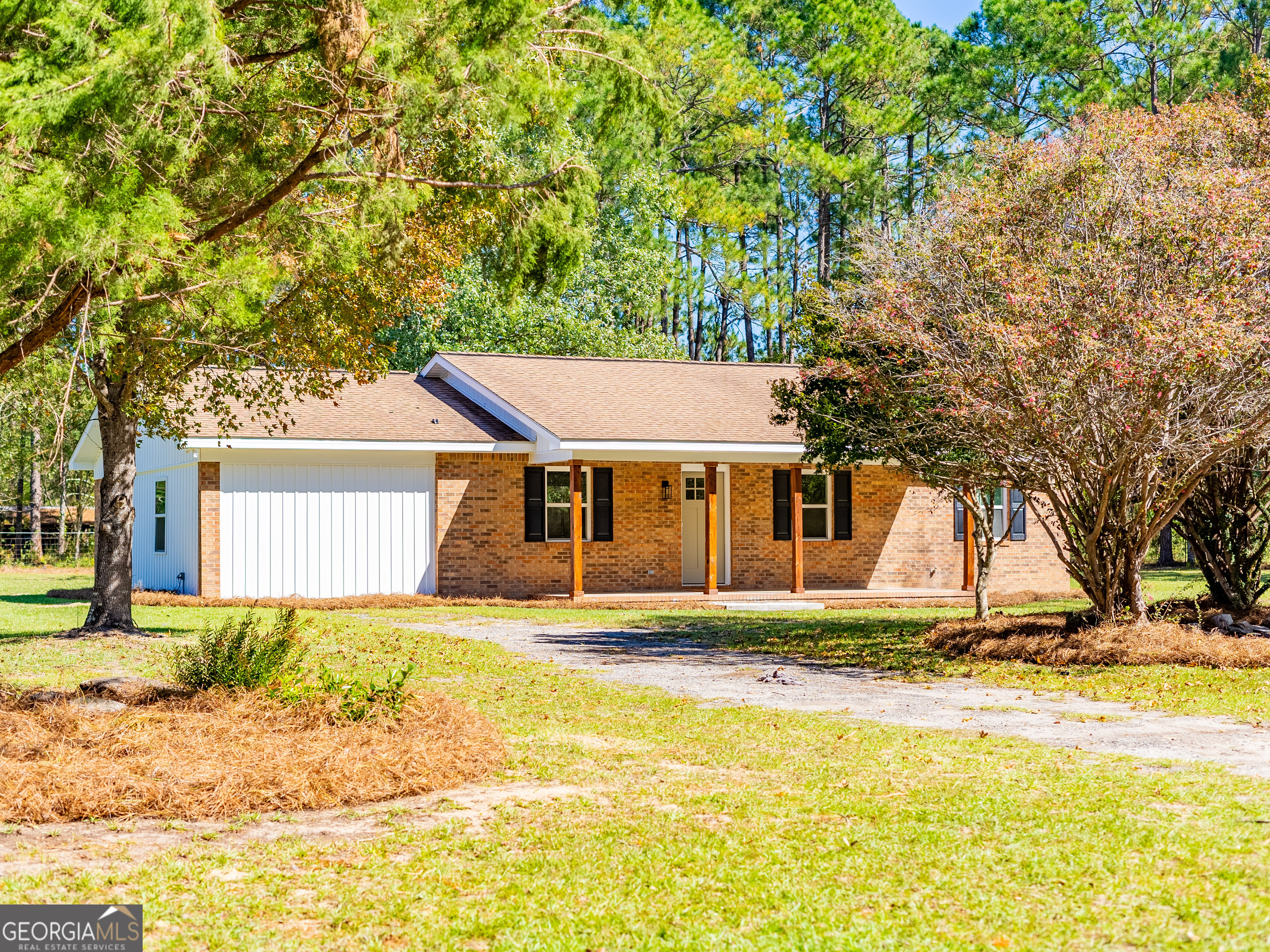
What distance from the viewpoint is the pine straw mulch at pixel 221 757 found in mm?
6148

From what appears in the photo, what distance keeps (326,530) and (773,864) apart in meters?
16.8

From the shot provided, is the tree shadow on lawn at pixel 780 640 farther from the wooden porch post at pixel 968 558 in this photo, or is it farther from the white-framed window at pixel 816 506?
the wooden porch post at pixel 968 558

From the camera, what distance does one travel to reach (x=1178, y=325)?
10.6 metres

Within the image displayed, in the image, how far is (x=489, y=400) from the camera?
22969mm

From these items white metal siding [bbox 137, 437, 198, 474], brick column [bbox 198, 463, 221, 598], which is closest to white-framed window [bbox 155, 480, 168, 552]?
white metal siding [bbox 137, 437, 198, 474]

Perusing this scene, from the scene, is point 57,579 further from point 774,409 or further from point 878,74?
point 878,74

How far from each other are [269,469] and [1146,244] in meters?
14.2

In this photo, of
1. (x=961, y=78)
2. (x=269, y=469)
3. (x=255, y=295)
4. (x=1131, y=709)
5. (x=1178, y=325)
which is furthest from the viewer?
(x=961, y=78)

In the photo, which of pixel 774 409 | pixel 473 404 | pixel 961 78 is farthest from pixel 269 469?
pixel 961 78

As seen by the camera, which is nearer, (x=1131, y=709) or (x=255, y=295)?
(x=255, y=295)

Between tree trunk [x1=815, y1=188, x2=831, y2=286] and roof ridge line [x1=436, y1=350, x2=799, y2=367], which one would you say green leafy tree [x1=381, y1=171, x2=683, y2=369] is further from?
tree trunk [x1=815, y1=188, x2=831, y2=286]

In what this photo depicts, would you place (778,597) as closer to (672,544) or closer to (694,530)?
(672,544)

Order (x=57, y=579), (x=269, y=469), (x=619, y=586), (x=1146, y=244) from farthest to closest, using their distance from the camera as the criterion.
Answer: (x=57, y=579)
(x=619, y=586)
(x=269, y=469)
(x=1146, y=244)

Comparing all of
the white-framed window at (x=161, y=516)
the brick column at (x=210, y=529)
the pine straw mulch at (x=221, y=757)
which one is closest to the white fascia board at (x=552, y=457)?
the brick column at (x=210, y=529)
